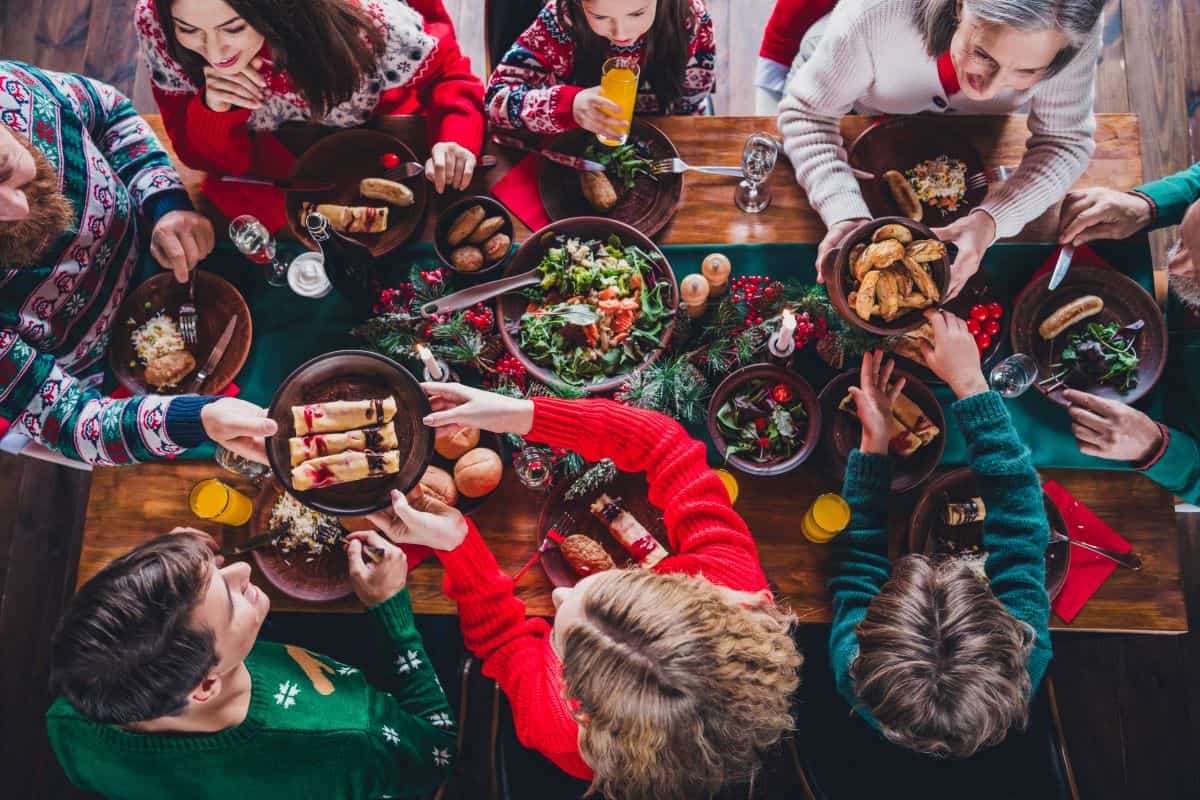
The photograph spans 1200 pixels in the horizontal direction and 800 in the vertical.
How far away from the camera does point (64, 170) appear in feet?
5.83

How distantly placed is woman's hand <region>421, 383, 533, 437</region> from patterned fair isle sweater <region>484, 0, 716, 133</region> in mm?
769

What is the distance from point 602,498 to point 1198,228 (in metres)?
1.58

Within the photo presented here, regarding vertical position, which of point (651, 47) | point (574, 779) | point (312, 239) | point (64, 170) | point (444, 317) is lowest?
point (574, 779)

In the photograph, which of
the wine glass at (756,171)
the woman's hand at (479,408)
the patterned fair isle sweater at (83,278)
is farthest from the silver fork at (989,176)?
the patterned fair isle sweater at (83,278)

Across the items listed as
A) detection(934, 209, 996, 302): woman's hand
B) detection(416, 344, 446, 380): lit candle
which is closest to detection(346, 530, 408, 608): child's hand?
detection(416, 344, 446, 380): lit candle

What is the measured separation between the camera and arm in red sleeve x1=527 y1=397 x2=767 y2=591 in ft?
5.36

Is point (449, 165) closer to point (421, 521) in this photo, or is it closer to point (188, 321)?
point (188, 321)

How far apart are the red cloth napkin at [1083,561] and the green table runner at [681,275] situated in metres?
0.23

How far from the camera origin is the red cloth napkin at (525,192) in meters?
1.96

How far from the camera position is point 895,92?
1983mm

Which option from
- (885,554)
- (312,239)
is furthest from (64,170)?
(885,554)

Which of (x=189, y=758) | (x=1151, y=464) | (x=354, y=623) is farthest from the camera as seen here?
(x=354, y=623)

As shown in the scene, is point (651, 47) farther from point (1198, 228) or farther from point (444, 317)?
point (1198, 228)

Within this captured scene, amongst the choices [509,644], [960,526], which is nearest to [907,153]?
[960,526]
